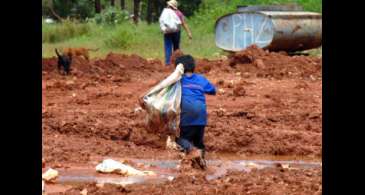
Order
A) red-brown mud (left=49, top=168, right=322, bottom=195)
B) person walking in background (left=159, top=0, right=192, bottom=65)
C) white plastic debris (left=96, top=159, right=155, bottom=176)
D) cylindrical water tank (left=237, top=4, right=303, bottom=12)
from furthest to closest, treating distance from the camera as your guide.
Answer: cylindrical water tank (left=237, top=4, right=303, bottom=12) < person walking in background (left=159, top=0, right=192, bottom=65) < white plastic debris (left=96, top=159, right=155, bottom=176) < red-brown mud (left=49, top=168, right=322, bottom=195)

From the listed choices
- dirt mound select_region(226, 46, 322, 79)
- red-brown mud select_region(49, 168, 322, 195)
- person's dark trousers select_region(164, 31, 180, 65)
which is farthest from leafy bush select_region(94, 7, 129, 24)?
red-brown mud select_region(49, 168, 322, 195)

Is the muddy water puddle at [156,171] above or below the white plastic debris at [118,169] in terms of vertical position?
below

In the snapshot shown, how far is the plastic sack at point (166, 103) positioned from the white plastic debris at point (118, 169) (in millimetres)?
513

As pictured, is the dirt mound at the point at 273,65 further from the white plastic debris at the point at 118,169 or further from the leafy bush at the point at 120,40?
the white plastic debris at the point at 118,169

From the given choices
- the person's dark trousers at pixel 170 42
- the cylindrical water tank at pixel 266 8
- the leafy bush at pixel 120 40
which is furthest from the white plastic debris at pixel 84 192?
the leafy bush at pixel 120 40

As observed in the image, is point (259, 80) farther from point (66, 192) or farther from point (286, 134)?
point (66, 192)

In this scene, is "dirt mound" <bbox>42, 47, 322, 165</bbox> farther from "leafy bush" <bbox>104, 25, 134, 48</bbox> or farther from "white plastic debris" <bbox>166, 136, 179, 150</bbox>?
"leafy bush" <bbox>104, 25, 134, 48</bbox>

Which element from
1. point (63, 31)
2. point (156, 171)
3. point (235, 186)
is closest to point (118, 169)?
point (156, 171)

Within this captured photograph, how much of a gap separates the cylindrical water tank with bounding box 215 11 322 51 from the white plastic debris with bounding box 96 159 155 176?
15801 mm

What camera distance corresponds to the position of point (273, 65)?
19578 mm

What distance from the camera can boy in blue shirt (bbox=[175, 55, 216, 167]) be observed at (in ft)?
27.7

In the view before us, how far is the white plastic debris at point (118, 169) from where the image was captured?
8.17 m

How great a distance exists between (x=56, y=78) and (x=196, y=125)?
32.6 ft
